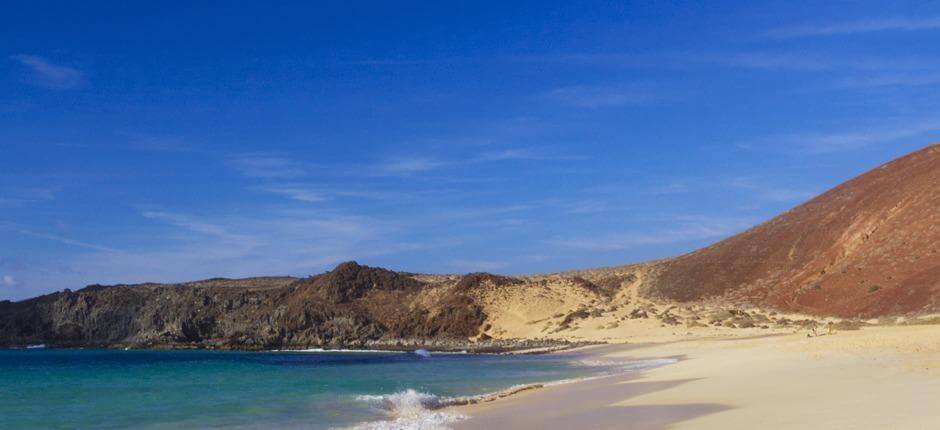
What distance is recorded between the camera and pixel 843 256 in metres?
55.1

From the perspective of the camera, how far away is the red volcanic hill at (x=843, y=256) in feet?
151

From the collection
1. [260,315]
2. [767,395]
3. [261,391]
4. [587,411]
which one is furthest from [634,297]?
[767,395]

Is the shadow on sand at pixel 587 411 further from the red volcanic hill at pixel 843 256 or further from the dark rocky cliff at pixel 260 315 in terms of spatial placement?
the dark rocky cliff at pixel 260 315

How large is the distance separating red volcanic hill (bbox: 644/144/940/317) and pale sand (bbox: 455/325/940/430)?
840 inches

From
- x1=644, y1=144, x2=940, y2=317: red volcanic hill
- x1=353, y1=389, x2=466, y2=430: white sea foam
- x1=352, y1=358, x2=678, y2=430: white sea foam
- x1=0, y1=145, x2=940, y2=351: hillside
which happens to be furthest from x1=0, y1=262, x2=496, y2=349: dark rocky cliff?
x1=353, y1=389, x2=466, y2=430: white sea foam

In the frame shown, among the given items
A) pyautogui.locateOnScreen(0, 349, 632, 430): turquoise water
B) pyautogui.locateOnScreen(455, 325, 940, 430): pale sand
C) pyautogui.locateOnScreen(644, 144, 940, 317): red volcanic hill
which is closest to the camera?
pyautogui.locateOnScreen(455, 325, 940, 430): pale sand

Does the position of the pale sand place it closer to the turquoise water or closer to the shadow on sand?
the shadow on sand

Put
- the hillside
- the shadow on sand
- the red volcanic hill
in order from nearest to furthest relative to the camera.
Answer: the shadow on sand
the red volcanic hill
the hillside

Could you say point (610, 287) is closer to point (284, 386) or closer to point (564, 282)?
point (564, 282)

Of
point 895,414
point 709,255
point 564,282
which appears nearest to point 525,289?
point 564,282

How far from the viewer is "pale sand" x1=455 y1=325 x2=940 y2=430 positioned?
12305 mm

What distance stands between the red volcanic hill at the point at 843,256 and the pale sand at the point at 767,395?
21.3m

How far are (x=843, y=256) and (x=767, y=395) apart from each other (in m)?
44.1

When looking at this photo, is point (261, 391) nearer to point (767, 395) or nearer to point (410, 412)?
point (410, 412)
